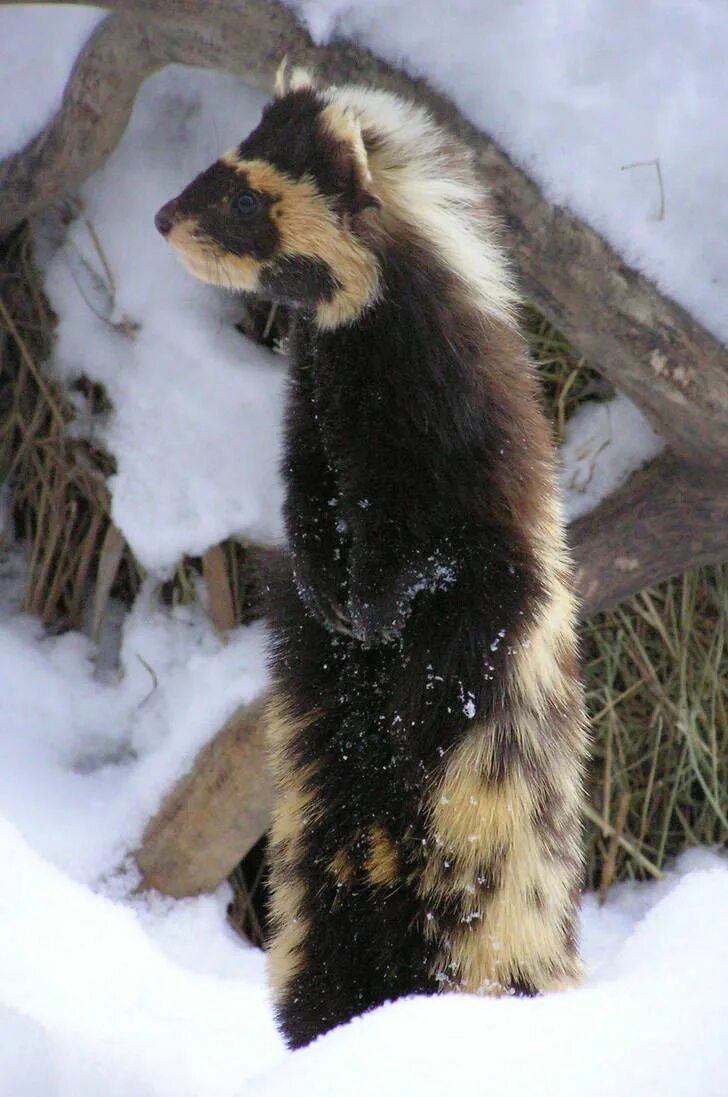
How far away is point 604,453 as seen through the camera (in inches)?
85.1

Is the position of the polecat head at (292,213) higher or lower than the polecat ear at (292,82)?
lower

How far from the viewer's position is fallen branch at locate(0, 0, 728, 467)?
5.84 feet

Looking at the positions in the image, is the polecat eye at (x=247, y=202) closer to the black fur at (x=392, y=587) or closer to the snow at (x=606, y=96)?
the black fur at (x=392, y=587)

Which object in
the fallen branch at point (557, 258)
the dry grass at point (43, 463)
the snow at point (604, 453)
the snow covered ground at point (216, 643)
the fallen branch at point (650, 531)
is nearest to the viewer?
the snow covered ground at point (216, 643)

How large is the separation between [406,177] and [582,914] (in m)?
1.64

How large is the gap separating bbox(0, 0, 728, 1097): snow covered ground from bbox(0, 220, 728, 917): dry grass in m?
0.07

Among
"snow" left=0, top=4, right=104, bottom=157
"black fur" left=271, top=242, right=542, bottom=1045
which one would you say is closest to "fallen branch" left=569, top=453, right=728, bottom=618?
"black fur" left=271, top=242, right=542, bottom=1045

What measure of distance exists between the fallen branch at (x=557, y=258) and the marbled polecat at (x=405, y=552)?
1.16ft

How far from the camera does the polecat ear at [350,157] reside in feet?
4.36

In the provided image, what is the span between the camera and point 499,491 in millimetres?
1334

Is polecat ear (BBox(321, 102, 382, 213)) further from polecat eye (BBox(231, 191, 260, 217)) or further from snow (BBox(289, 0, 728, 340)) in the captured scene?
snow (BBox(289, 0, 728, 340))

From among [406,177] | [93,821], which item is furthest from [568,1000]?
[93,821]

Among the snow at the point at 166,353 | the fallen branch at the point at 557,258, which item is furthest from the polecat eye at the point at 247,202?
the snow at the point at 166,353

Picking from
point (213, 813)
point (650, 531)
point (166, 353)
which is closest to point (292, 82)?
point (166, 353)
